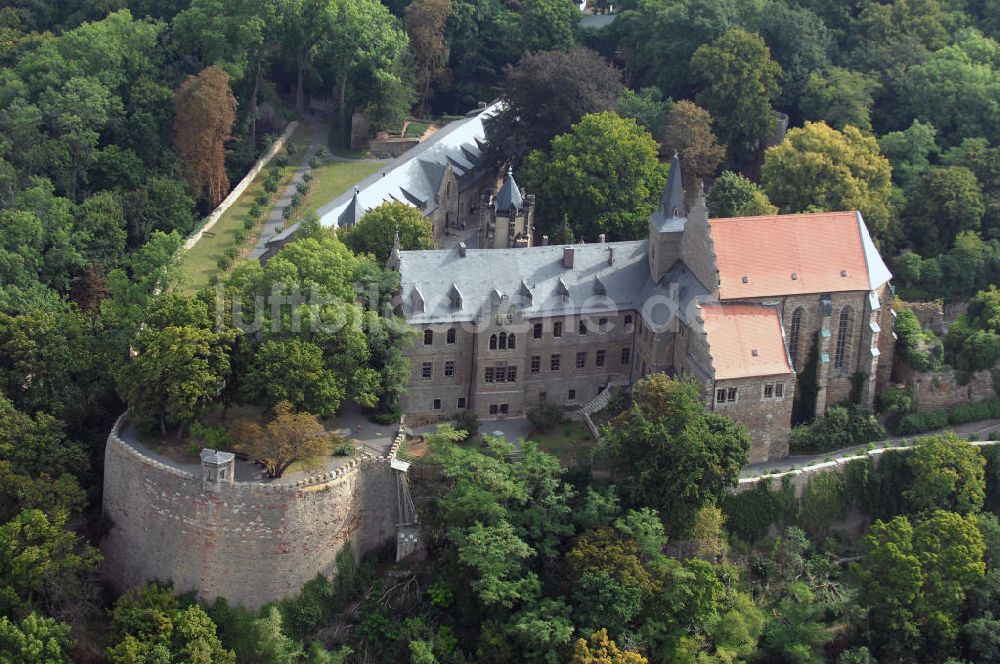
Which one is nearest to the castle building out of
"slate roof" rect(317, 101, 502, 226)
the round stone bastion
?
the round stone bastion

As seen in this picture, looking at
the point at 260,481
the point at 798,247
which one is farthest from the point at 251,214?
the point at 798,247

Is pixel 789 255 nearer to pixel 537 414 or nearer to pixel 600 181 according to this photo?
pixel 537 414

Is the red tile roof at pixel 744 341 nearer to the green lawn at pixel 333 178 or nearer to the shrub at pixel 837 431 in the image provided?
the shrub at pixel 837 431

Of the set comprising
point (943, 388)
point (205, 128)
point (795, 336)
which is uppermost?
point (205, 128)

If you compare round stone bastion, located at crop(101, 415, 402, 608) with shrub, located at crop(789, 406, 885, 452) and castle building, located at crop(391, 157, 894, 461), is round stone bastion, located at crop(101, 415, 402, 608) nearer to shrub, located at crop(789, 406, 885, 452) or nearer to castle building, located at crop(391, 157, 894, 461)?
castle building, located at crop(391, 157, 894, 461)

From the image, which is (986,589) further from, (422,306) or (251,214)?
(251,214)

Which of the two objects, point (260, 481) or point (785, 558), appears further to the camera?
point (785, 558)

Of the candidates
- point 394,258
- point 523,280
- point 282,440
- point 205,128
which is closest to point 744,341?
point 523,280
